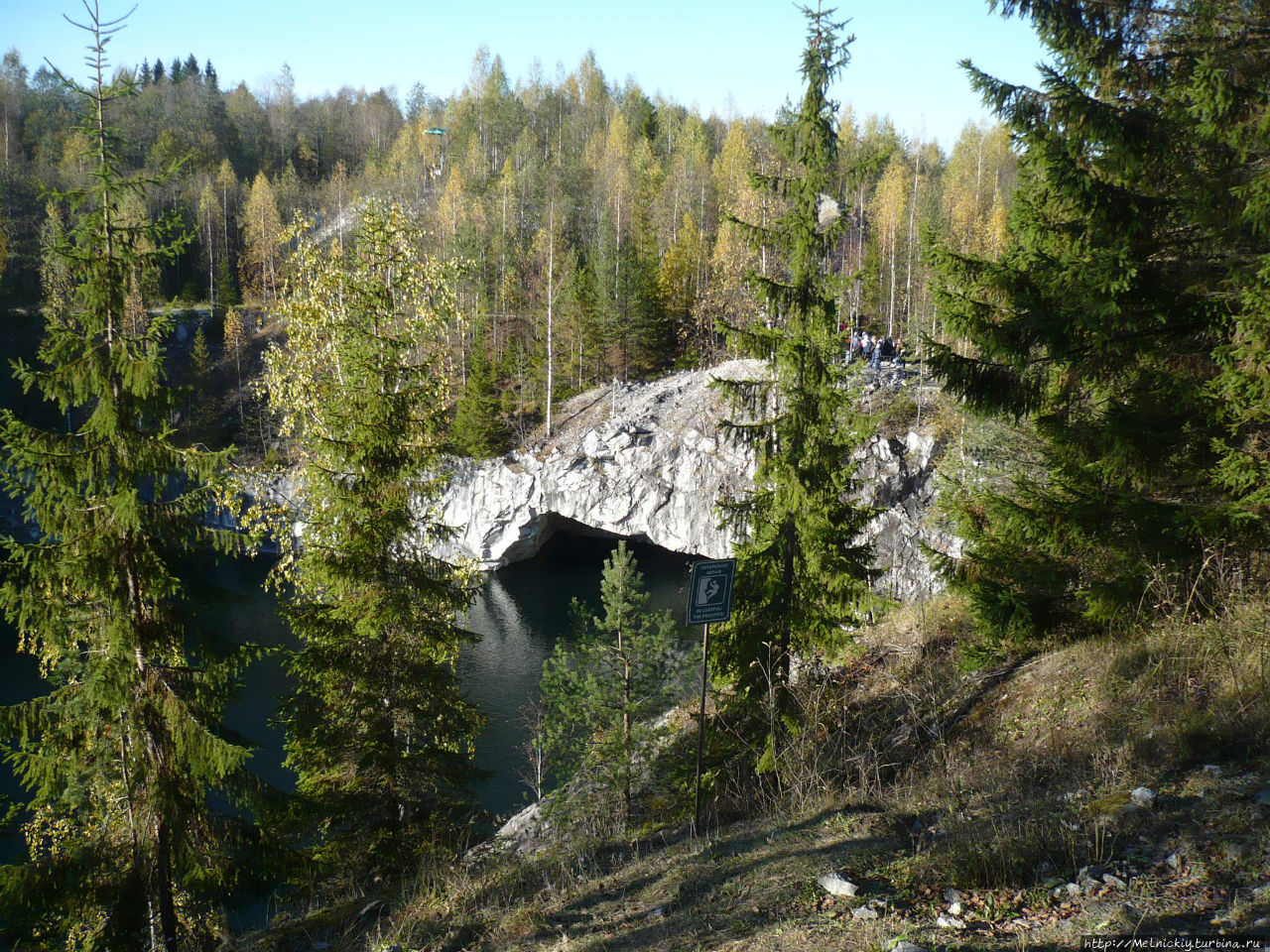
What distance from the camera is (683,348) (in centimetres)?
4081

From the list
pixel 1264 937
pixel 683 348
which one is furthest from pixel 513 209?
pixel 1264 937

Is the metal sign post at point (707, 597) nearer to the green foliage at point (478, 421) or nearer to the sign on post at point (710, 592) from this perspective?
the sign on post at point (710, 592)

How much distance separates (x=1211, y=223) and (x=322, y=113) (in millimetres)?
88791

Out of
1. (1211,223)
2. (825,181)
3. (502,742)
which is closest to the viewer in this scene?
(1211,223)

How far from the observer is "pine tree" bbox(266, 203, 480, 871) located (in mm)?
8398

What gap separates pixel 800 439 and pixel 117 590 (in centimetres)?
728

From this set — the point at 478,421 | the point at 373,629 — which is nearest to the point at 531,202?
the point at 478,421

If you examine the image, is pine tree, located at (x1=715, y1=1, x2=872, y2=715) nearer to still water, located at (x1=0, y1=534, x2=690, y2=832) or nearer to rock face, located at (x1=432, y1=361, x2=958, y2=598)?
still water, located at (x1=0, y1=534, x2=690, y2=832)

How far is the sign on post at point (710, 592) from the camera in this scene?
574 cm

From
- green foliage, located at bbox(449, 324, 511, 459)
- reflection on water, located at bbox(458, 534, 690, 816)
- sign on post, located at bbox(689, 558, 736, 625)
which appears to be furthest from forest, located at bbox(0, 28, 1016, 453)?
sign on post, located at bbox(689, 558, 736, 625)

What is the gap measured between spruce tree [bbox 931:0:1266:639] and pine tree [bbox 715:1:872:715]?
255cm

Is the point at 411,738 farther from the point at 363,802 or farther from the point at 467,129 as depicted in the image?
the point at 467,129

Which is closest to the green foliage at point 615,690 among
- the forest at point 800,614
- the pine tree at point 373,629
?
the forest at point 800,614

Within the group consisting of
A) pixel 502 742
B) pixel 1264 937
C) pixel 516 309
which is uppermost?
pixel 516 309
